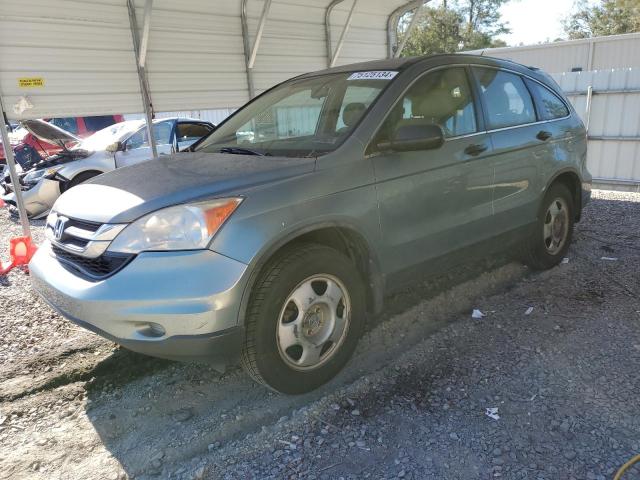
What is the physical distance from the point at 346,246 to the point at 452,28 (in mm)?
39336

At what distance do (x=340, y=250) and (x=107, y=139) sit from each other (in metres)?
7.57

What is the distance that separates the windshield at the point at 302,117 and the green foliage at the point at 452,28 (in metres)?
35.7

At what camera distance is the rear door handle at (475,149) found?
3.60m

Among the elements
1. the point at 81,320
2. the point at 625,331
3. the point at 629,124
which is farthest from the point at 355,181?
the point at 629,124

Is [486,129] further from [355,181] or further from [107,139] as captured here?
Answer: [107,139]

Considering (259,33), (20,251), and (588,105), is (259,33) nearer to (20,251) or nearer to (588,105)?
(20,251)

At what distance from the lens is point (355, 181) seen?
2957 mm

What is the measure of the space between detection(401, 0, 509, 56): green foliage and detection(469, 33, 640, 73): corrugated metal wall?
21.1m

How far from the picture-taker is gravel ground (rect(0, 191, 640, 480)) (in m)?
2.41

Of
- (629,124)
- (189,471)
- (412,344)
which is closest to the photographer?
(189,471)

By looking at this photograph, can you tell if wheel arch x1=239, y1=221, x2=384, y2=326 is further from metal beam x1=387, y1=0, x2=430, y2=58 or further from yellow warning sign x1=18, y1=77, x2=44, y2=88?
metal beam x1=387, y1=0, x2=430, y2=58

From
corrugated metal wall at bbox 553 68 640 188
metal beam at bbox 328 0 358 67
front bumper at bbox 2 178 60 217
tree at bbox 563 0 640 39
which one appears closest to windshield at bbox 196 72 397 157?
metal beam at bbox 328 0 358 67

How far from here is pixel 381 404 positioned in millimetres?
2828

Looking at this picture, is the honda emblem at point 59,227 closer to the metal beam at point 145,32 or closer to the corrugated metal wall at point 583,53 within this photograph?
the metal beam at point 145,32
